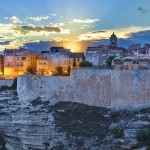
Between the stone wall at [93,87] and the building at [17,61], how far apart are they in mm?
16994

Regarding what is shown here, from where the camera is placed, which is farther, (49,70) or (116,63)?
(49,70)

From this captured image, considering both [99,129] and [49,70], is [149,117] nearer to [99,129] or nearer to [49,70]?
[99,129]

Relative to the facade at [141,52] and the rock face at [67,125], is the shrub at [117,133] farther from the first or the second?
the facade at [141,52]

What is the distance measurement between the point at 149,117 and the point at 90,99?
6451mm

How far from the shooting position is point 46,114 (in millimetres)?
44406

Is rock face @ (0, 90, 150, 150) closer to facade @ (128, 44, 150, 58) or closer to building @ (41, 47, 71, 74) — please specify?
facade @ (128, 44, 150, 58)

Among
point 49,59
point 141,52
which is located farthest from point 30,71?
point 141,52

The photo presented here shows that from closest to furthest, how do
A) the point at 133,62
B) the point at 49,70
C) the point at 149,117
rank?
the point at 149,117 < the point at 133,62 < the point at 49,70

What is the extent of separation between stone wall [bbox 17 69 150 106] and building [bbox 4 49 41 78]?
17.0m

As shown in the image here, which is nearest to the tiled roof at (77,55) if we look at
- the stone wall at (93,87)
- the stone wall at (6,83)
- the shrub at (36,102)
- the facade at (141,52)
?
the facade at (141,52)

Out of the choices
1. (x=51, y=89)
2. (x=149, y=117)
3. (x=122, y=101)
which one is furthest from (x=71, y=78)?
(x=149, y=117)

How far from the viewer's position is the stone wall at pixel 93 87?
4259 centimetres

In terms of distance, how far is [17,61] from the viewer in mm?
65875

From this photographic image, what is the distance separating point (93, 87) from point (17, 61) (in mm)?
22986
